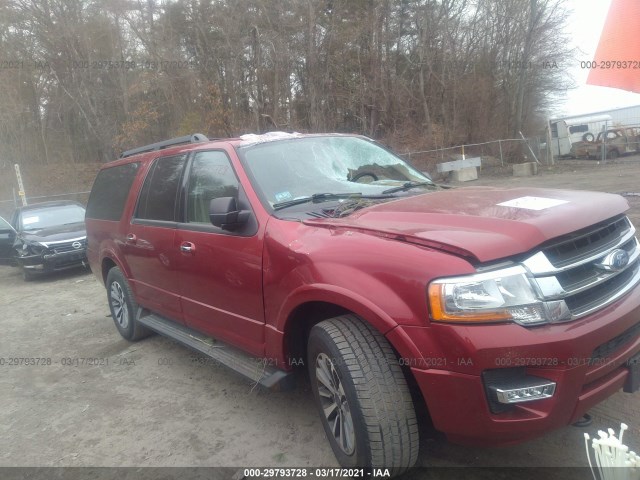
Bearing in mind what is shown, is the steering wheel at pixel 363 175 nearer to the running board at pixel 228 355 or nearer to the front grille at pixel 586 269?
the running board at pixel 228 355

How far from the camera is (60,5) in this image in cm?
2267

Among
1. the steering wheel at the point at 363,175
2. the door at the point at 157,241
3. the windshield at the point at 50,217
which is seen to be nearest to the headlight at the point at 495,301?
the steering wheel at the point at 363,175

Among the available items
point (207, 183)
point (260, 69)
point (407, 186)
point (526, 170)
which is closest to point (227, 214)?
point (207, 183)

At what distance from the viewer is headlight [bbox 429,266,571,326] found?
2133 millimetres

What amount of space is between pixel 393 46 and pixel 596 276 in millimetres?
27529

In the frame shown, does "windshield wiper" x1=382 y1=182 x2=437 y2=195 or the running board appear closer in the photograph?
the running board

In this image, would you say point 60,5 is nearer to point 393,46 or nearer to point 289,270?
point 393,46

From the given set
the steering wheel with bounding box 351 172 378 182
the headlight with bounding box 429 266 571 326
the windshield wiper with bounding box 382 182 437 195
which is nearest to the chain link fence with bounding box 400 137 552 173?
the windshield wiper with bounding box 382 182 437 195

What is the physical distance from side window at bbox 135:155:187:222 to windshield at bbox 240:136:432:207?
0.88m

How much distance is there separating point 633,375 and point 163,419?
3053mm

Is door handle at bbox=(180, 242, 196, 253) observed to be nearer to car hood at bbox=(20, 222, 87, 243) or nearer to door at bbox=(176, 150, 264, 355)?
door at bbox=(176, 150, 264, 355)

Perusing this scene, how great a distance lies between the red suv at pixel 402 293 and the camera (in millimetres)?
Result: 2141

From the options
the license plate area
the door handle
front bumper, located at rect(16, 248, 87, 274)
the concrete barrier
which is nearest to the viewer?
the license plate area

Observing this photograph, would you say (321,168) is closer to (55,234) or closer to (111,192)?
(111,192)
